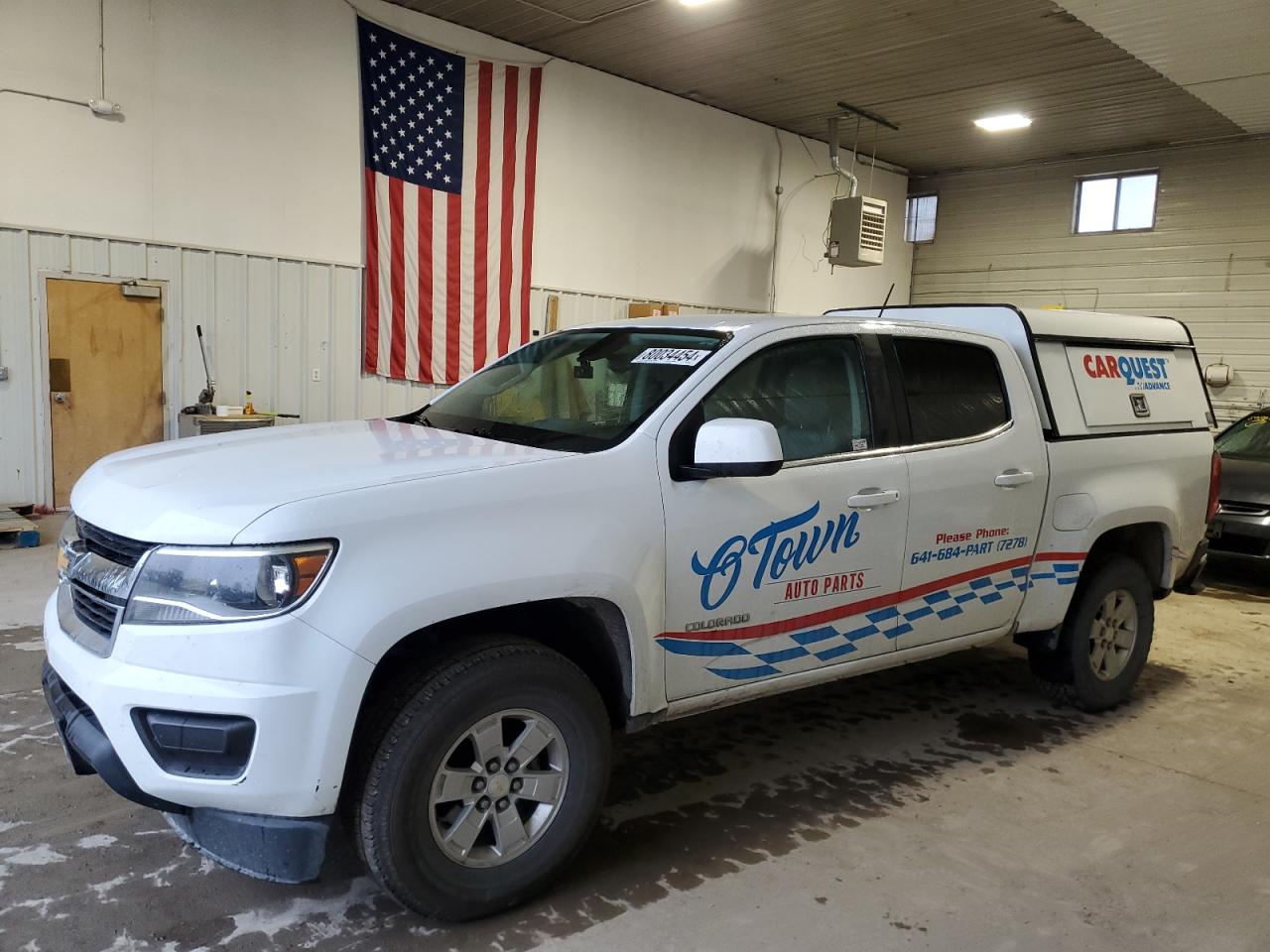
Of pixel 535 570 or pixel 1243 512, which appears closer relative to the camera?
pixel 535 570

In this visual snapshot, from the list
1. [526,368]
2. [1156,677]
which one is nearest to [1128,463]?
[1156,677]

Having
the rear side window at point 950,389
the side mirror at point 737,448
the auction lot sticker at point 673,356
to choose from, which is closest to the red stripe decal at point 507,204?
the rear side window at point 950,389

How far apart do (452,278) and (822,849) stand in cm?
859

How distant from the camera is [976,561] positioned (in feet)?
12.6

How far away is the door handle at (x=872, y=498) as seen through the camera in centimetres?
332

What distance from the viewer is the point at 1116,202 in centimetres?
1495

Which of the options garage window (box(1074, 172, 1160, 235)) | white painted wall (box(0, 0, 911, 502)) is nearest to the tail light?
white painted wall (box(0, 0, 911, 502))

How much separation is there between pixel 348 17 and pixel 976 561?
863 centimetres

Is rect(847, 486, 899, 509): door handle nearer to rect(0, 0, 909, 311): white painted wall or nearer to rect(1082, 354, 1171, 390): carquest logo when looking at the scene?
rect(1082, 354, 1171, 390): carquest logo

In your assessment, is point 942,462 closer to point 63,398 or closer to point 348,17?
point 63,398

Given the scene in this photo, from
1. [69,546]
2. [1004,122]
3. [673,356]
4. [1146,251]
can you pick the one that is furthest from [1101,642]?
[1146,251]

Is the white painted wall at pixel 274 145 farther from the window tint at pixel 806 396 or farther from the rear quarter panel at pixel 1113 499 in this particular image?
the rear quarter panel at pixel 1113 499

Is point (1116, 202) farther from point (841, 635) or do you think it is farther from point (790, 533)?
point (790, 533)

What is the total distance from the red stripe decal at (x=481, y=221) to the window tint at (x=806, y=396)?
304 inches
